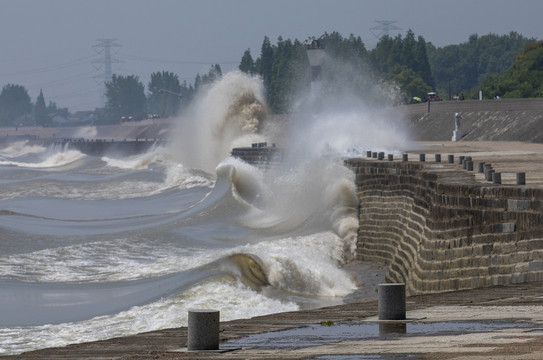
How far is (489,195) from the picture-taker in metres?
15.1

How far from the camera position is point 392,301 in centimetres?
915

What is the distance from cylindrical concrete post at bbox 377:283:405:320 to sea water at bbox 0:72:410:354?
7993mm

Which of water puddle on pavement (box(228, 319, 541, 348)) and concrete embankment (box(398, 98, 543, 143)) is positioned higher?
concrete embankment (box(398, 98, 543, 143))

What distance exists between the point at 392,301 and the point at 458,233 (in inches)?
273

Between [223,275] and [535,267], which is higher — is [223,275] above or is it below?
below

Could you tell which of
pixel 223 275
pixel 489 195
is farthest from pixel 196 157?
pixel 489 195

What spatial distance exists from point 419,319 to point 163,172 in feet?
239

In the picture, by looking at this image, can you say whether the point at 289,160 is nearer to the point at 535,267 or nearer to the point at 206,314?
the point at 535,267

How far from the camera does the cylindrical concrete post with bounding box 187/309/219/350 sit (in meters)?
7.66

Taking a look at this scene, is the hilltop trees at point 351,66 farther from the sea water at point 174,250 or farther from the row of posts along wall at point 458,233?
the row of posts along wall at point 458,233

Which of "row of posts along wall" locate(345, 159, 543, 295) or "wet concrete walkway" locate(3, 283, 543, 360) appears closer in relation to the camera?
"wet concrete walkway" locate(3, 283, 543, 360)

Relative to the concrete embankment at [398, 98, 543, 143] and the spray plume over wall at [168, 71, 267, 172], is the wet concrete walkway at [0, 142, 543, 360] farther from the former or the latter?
the spray plume over wall at [168, 71, 267, 172]

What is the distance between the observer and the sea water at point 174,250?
757 inches

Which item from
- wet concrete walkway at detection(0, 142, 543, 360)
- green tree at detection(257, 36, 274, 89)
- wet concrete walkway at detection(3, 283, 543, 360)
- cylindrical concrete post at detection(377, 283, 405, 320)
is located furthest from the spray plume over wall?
green tree at detection(257, 36, 274, 89)
